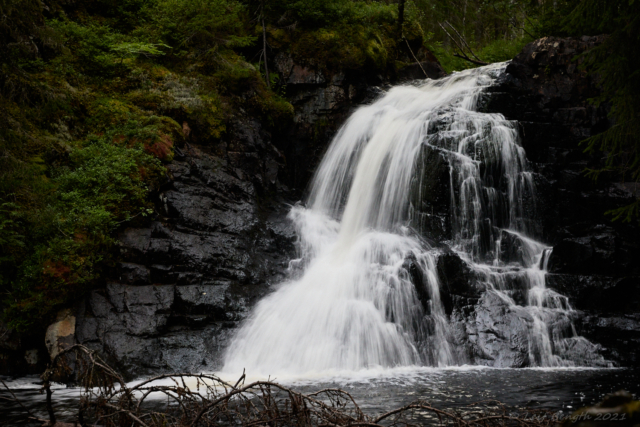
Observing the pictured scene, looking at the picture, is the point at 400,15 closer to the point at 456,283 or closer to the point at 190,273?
the point at 456,283

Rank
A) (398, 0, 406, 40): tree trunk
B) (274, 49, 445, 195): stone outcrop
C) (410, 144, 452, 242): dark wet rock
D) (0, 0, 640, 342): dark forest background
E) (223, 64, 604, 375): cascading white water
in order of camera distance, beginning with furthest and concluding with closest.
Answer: (398, 0, 406, 40): tree trunk, (274, 49, 445, 195): stone outcrop, (410, 144, 452, 242): dark wet rock, (223, 64, 604, 375): cascading white water, (0, 0, 640, 342): dark forest background

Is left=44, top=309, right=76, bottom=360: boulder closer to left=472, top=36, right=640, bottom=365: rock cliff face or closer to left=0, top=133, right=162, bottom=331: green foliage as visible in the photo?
left=0, top=133, right=162, bottom=331: green foliage

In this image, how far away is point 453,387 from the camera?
6.64 meters

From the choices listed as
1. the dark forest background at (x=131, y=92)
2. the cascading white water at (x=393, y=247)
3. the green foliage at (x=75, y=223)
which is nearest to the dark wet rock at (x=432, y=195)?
the cascading white water at (x=393, y=247)

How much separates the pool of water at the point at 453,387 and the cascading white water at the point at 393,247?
73 cm

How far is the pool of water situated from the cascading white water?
73 cm

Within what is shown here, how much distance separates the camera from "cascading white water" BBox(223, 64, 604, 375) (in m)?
8.66

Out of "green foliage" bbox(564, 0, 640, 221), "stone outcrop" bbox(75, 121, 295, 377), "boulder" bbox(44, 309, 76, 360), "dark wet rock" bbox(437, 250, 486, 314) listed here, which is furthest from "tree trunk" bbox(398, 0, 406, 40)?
"boulder" bbox(44, 309, 76, 360)

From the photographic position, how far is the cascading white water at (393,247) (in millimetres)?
8656

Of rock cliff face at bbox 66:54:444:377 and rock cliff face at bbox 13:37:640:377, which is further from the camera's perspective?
rock cliff face at bbox 13:37:640:377

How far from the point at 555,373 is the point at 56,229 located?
9.78m

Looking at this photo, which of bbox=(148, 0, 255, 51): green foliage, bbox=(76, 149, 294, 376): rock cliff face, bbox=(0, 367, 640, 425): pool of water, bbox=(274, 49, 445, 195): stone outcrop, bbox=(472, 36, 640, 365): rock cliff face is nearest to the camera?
bbox=(0, 367, 640, 425): pool of water

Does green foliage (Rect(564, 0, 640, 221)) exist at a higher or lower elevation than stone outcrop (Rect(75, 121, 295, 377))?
higher

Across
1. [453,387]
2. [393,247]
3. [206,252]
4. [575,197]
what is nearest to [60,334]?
[206,252]
